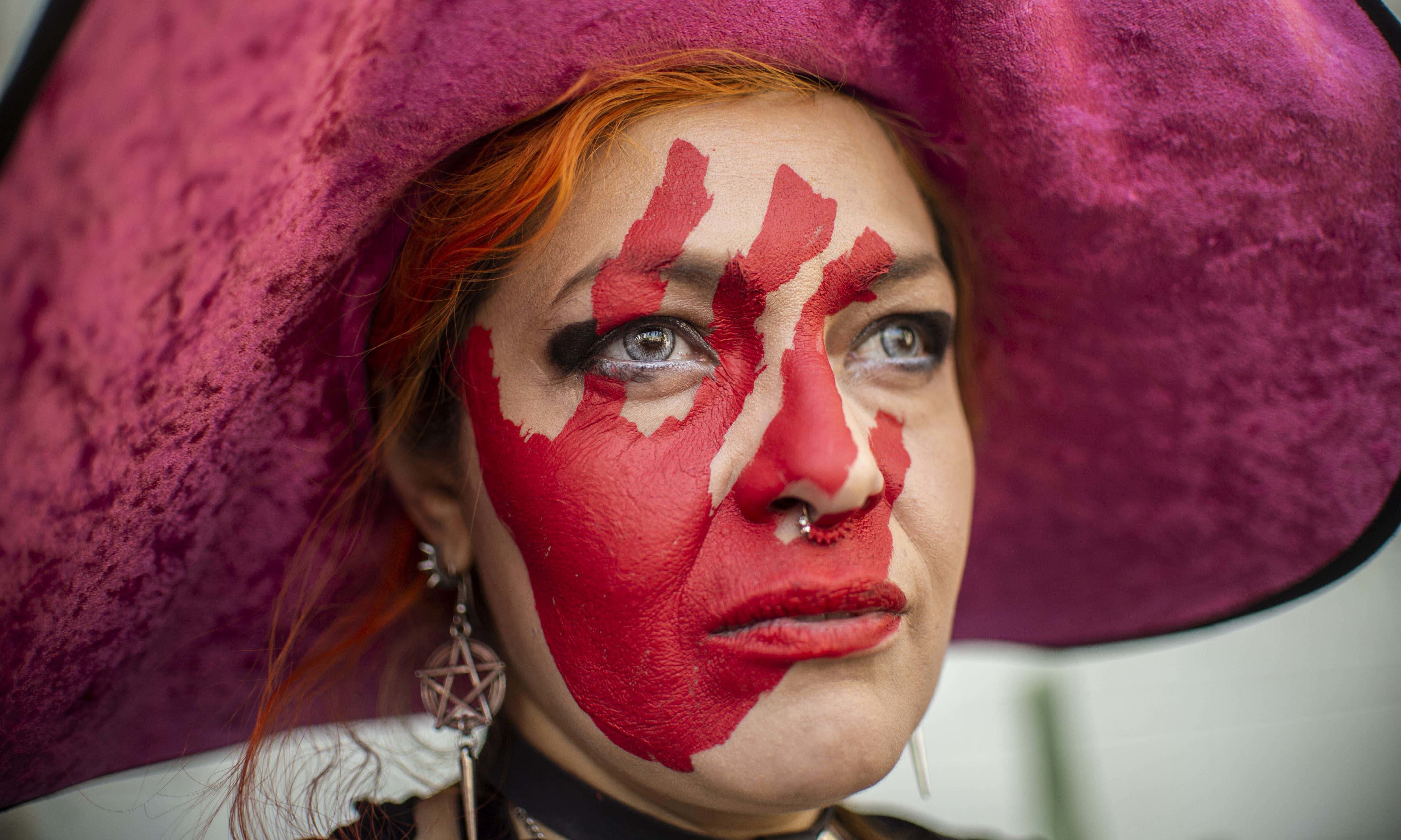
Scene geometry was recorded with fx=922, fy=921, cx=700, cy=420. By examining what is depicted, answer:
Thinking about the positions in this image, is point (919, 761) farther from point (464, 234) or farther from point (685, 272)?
point (464, 234)

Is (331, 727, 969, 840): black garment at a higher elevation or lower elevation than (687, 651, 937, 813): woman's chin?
lower

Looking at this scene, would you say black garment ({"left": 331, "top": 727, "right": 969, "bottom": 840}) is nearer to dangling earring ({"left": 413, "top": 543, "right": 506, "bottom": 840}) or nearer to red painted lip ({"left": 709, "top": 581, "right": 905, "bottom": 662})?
dangling earring ({"left": 413, "top": 543, "right": 506, "bottom": 840})

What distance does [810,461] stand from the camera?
3.26 feet

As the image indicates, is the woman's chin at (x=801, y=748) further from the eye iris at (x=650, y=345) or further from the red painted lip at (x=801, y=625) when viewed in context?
the eye iris at (x=650, y=345)

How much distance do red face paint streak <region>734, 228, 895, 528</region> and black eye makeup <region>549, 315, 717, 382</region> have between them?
112 mm

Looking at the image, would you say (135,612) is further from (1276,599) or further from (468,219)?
(1276,599)

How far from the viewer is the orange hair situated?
1.08 meters

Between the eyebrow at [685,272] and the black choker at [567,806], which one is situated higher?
the eyebrow at [685,272]

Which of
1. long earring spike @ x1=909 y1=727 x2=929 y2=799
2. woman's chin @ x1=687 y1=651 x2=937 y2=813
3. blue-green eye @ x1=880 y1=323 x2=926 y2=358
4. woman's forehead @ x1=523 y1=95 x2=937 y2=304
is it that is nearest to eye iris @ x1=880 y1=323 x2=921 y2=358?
blue-green eye @ x1=880 y1=323 x2=926 y2=358

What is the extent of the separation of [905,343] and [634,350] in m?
0.41

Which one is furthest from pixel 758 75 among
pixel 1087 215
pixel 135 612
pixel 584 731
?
pixel 135 612

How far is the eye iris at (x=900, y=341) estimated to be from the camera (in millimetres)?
1269

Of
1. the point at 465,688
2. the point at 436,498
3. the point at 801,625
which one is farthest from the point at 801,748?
the point at 436,498

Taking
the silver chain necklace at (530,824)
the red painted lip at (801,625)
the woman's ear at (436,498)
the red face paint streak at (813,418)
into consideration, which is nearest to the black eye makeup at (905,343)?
the red face paint streak at (813,418)
